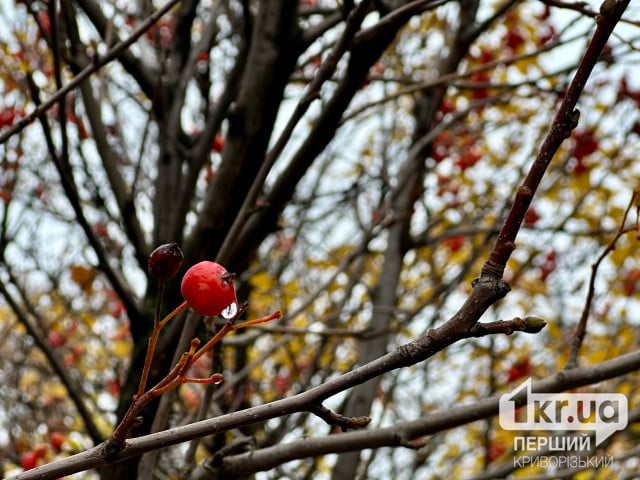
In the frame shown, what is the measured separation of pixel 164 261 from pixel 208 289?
0.07 m

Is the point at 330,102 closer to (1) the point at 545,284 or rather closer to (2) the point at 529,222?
(2) the point at 529,222

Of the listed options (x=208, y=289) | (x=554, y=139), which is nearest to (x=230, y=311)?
(x=208, y=289)

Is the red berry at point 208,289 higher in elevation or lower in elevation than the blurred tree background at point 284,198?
lower

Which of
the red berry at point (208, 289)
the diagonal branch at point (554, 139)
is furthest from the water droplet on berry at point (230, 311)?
the diagonal branch at point (554, 139)

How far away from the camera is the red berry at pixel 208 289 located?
2.90ft

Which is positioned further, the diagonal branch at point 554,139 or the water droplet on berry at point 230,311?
the water droplet on berry at point 230,311

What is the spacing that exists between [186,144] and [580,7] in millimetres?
1345

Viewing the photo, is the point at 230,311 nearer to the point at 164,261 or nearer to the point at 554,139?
the point at 164,261

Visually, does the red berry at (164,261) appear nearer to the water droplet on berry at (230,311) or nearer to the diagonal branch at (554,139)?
the water droplet on berry at (230,311)

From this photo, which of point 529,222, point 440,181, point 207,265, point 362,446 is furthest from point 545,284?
point 207,265

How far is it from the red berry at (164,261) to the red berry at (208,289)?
4 centimetres

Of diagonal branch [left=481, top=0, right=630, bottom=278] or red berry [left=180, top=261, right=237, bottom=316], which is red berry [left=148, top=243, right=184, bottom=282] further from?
diagonal branch [left=481, top=0, right=630, bottom=278]

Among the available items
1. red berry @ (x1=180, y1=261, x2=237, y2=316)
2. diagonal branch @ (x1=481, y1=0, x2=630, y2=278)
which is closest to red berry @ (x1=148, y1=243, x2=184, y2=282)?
red berry @ (x1=180, y1=261, x2=237, y2=316)

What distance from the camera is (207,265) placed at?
2.99 ft
